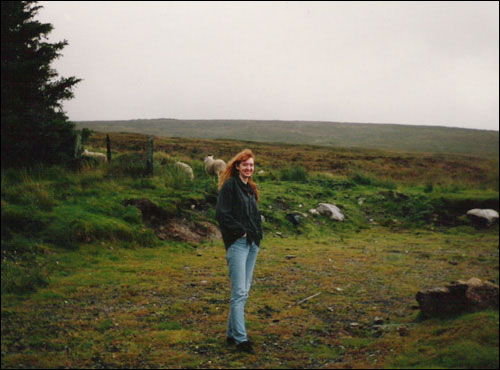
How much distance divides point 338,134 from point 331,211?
9347 cm

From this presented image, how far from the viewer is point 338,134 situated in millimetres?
104750

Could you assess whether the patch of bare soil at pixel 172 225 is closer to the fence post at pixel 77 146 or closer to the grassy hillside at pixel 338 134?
the fence post at pixel 77 146

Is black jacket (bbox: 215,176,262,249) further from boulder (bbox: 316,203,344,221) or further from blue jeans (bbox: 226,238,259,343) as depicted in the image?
boulder (bbox: 316,203,344,221)

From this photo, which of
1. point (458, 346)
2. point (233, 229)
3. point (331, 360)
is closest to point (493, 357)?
point (458, 346)

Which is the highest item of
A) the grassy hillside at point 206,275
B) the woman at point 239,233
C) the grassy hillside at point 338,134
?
the grassy hillside at point 338,134

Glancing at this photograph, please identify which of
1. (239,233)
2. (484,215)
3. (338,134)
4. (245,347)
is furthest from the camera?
(338,134)

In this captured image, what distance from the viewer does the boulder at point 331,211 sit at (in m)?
14.1

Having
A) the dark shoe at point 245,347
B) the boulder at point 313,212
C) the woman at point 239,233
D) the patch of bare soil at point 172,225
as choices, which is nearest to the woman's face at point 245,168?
the woman at point 239,233

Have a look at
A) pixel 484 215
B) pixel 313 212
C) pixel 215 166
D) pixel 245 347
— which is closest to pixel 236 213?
pixel 245 347

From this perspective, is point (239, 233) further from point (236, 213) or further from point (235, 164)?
point (235, 164)

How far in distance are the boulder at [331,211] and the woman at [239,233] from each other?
9425 mm

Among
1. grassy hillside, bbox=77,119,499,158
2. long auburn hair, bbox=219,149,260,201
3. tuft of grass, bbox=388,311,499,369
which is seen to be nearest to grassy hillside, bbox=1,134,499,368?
tuft of grass, bbox=388,311,499,369

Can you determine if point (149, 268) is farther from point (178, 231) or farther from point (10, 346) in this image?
point (10, 346)

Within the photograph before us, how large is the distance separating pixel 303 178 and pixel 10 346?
15502 mm
